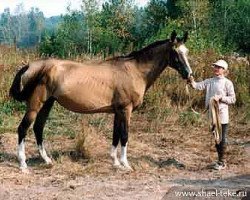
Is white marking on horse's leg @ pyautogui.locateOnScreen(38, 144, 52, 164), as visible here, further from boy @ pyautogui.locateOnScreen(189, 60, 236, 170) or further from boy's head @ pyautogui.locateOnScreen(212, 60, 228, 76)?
boy's head @ pyautogui.locateOnScreen(212, 60, 228, 76)

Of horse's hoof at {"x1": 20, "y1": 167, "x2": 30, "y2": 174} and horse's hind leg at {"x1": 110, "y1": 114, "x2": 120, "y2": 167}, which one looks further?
horse's hind leg at {"x1": 110, "y1": 114, "x2": 120, "y2": 167}

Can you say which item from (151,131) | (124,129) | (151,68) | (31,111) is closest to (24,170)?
(31,111)

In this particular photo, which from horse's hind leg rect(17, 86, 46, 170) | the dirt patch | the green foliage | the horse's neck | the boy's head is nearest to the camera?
the dirt patch

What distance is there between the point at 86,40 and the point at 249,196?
27.0m

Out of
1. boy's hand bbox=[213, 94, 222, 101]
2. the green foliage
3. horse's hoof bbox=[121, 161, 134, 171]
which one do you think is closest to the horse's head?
boy's hand bbox=[213, 94, 222, 101]

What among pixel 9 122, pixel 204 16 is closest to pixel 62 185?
pixel 9 122

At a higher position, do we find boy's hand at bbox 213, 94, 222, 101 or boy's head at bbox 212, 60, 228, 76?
boy's head at bbox 212, 60, 228, 76

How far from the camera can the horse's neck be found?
7.55 meters

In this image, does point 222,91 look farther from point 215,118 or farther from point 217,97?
point 215,118

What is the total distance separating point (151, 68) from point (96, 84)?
881 mm

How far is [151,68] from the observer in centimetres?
757

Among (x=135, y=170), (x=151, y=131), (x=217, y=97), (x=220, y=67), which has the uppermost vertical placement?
(x=220, y=67)

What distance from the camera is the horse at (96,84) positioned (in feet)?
23.3

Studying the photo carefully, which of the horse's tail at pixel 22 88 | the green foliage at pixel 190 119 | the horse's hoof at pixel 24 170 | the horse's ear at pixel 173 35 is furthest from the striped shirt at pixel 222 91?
the green foliage at pixel 190 119
